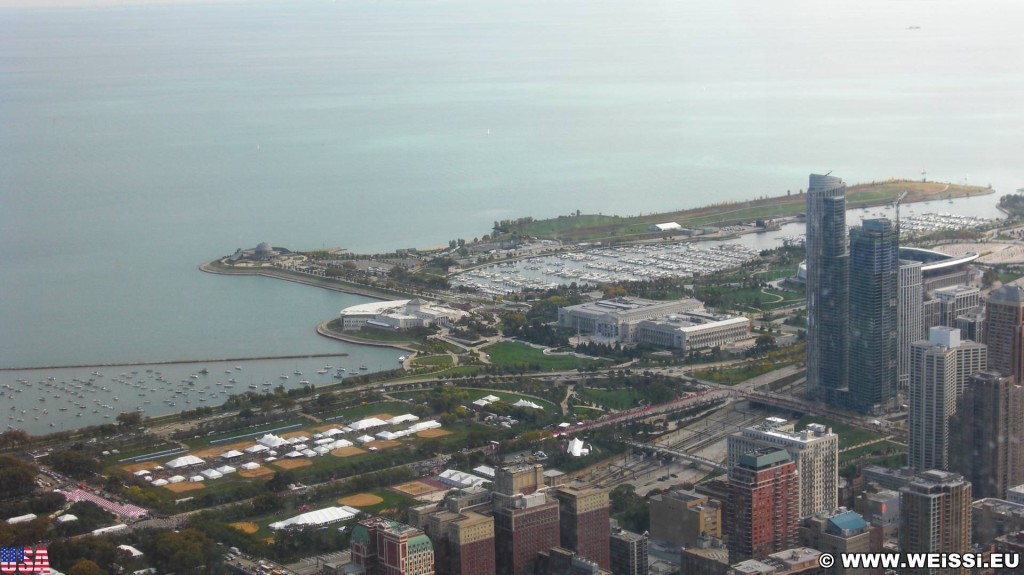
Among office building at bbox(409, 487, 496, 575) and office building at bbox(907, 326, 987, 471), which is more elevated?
office building at bbox(907, 326, 987, 471)

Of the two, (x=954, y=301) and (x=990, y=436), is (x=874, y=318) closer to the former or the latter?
(x=954, y=301)

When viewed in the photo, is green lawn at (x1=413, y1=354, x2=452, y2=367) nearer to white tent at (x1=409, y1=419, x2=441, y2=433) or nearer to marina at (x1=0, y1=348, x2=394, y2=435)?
marina at (x1=0, y1=348, x2=394, y2=435)

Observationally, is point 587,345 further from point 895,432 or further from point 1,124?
point 1,124

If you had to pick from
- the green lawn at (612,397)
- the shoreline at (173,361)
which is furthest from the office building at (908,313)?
the shoreline at (173,361)

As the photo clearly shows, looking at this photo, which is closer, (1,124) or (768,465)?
(768,465)

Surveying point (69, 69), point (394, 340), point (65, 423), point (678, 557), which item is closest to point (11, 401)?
point (65, 423)

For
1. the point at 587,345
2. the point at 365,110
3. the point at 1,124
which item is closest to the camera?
the point at 587,345

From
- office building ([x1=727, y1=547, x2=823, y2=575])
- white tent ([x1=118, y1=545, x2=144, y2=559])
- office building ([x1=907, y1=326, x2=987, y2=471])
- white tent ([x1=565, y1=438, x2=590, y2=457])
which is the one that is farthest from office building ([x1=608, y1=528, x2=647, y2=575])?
white tent ([x1=118, y1=545, x2=144, y2=559])
